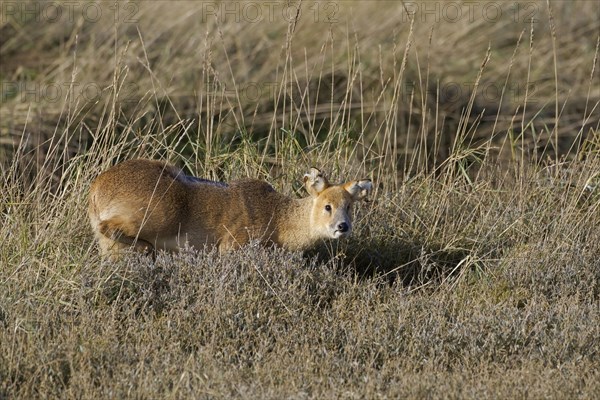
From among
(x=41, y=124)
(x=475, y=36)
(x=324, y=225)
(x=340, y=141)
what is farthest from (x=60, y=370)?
(x=475, y=36)

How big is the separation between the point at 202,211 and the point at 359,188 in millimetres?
1149

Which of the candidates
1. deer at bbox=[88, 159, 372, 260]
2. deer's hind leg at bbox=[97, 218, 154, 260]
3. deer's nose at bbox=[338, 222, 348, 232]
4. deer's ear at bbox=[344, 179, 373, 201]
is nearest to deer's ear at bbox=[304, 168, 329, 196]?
deer at bbox=[88, 159, 372, 260]

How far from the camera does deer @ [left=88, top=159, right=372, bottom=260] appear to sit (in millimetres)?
7332

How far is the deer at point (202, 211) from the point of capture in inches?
289

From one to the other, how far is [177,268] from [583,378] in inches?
106

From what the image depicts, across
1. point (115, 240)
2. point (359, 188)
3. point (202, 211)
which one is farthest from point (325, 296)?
point (115, 240)

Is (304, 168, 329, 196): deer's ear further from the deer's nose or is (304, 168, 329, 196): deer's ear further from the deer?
the deer's nose

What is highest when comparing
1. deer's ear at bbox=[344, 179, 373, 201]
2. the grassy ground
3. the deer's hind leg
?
deer's ear at bbox=[344, 179, 373, 201]

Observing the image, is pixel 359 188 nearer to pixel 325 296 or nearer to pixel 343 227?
pixel 343 227

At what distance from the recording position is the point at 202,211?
7574mm

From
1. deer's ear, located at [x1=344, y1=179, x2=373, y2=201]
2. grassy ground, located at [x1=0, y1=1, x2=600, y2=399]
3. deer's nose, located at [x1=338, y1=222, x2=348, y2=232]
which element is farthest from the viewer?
deer's ear, located at [x1=344, y1=179, x2=373, y2=201]

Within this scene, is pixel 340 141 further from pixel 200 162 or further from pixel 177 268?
pixel 177 268

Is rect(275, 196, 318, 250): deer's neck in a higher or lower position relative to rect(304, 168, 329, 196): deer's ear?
lower

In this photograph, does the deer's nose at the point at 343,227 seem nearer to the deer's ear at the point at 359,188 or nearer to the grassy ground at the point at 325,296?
the grassy ground at the point at 325,296
